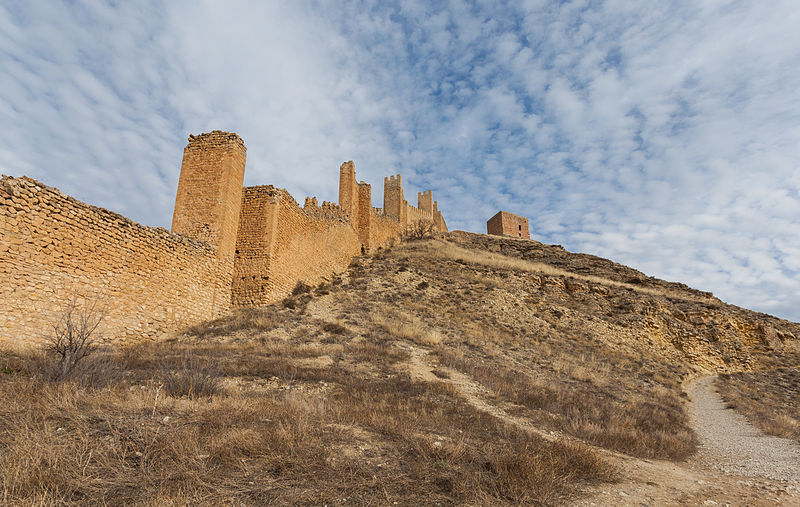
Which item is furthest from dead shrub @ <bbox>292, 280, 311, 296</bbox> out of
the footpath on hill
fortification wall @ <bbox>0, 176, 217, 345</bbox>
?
the footpath on hill

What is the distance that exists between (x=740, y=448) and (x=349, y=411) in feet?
24.5

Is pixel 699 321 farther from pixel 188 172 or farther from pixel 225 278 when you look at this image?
pixel 188 172

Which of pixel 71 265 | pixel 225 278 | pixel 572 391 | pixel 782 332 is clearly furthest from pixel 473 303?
pixel 782 332

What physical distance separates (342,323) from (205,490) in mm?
11301

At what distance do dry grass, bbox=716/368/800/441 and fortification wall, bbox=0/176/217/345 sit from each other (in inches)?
628

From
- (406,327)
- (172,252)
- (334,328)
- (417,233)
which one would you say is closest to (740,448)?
(406,327)

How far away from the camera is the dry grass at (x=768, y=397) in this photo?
9758 millimetres

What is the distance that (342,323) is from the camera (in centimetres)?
1438

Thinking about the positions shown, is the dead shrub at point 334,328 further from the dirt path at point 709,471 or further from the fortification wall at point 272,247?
the dirt path at point 709,471

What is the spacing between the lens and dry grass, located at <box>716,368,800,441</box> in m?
9.76

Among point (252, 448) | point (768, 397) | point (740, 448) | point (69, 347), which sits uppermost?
point (69, 347)

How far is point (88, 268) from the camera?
9.41 metres

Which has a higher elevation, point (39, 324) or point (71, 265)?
point (71, 265)

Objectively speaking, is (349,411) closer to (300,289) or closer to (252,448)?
(252,448)
